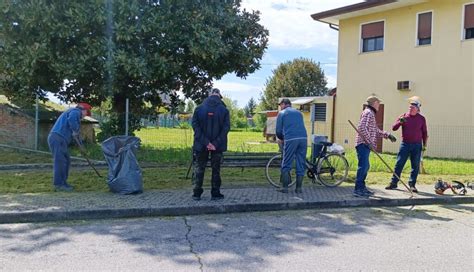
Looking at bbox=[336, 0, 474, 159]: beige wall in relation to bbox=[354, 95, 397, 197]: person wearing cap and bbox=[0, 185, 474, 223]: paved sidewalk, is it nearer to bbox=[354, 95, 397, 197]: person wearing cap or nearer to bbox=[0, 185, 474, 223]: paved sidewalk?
bbox=[0, 185, 474, 223]: paved sidewalk

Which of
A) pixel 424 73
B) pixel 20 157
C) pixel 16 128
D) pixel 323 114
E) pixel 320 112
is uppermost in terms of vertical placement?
pixel 424 73

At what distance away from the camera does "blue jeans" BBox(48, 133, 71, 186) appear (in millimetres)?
8492

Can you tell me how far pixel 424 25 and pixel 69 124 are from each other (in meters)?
15.6

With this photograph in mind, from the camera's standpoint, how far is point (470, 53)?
17.4 meters

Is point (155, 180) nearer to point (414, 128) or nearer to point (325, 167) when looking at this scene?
point (325, 167)

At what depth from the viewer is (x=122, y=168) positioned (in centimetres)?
819

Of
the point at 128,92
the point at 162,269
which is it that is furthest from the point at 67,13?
the point at 162,269

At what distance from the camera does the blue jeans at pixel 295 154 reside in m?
8.41

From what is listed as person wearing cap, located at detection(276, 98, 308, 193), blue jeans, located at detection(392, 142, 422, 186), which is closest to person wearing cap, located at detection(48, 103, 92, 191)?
person wearing cap, located at detection(276, 98, 308, 193)

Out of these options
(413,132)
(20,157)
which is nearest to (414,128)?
(413,132)

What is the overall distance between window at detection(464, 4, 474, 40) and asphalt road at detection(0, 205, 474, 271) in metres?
12.4

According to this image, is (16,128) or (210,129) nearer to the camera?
(210,129)

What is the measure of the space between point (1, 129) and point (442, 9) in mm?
16565

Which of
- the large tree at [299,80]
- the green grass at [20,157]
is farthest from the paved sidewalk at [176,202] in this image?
the large tree at [299,80]
